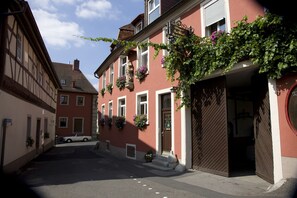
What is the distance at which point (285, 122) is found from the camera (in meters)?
6.33

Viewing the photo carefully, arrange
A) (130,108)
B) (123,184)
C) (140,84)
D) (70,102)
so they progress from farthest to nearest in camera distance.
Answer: (70,102) → (130,108) → (140,84) → (123,184)

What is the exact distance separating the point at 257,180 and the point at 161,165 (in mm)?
3847

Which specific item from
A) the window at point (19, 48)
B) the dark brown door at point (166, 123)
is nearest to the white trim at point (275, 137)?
the dark brown door at point (166, 123)

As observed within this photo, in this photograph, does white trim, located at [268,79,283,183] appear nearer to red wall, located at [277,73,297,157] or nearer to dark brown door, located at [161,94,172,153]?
red wall, located at [277,73,297,157]

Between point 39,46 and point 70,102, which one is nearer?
point 39,46

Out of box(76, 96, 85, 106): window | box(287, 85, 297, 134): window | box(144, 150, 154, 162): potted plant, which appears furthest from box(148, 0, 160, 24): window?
box(76, 96, 85, 106): window

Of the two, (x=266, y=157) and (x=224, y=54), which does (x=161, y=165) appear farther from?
(x=224, y=54)

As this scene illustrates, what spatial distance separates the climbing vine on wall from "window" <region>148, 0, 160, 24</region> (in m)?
4.03

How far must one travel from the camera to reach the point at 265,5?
6.67m

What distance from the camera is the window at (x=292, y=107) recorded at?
6063 millimetres

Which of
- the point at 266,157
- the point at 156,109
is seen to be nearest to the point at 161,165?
the point at 156,109

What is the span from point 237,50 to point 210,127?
2923 mm

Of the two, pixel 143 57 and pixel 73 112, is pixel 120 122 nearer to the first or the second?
pixel 143 57

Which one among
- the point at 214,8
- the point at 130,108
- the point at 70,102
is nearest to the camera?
the point at 214,8
